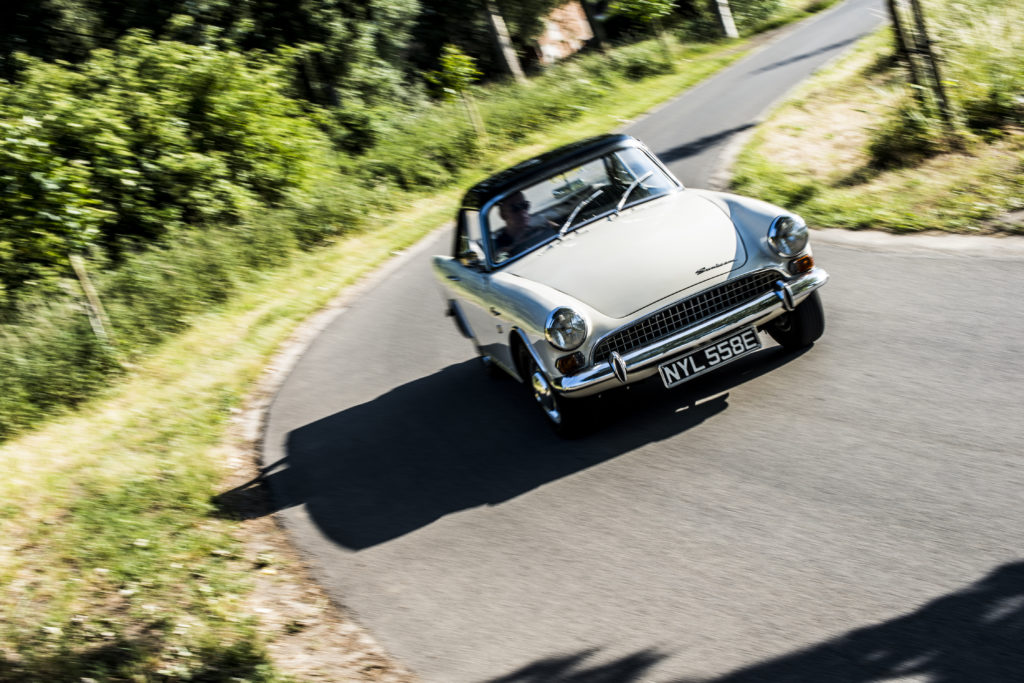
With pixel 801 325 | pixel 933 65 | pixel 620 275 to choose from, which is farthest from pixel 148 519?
pixel 933 65

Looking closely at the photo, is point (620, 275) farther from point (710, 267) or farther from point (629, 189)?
point (629, 189)

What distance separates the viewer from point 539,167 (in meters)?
7.24

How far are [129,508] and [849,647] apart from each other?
526 cm

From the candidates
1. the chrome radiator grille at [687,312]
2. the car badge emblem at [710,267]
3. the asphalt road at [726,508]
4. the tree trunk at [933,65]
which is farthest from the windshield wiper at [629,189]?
the tree trunk at [933,65]

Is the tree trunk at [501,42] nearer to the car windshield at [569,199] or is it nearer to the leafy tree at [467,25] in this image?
the leafy tree at [467,25]

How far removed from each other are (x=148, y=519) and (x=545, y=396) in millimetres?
2941

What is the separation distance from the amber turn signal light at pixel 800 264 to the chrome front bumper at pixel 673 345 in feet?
0.52

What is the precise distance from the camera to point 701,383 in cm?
667

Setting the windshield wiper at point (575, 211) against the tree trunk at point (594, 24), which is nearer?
the windshield wiper at point (575, 211)

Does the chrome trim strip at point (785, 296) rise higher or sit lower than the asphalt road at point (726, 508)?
higher

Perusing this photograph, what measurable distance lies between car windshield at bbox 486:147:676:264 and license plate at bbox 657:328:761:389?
1.51 meters

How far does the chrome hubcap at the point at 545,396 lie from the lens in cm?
626

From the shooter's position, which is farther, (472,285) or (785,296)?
(472,285)

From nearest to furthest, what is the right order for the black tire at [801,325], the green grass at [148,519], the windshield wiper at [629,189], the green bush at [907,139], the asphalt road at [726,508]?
the asphalt road at [726,508], the green grass at [148,519], the black tire at [801,325], the windshield wiper at [629,189], the green bush at [907,139]
